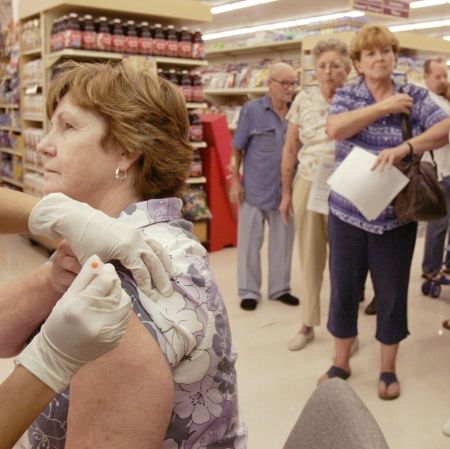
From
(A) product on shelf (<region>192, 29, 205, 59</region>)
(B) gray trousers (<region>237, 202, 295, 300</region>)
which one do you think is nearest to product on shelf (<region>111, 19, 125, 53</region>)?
(A) product on shelf (<region>192, 29, 205, 59</region>)

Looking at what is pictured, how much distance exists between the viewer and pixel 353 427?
92cm

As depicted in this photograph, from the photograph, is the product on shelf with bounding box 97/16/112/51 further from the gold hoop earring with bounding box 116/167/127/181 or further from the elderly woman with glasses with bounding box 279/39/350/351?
the gold hoop earring with bounding box 116/167/127/181

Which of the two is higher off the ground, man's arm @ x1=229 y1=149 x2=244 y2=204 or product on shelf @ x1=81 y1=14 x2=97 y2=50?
product on shelf @ x1=81 y1=14 x2=97 y2=50

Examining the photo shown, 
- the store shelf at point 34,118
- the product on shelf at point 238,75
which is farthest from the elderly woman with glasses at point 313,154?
the product on shelf at point 238,75

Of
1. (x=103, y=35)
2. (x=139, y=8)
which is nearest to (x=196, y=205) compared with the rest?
(x=103, y=35)

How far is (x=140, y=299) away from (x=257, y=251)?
324cm

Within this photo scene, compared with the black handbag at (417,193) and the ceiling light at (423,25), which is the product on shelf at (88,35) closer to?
the black handbag at (417,193)

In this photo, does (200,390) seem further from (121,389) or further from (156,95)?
(156,95)

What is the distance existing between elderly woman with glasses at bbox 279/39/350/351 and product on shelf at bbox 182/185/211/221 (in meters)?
Result: 1.92

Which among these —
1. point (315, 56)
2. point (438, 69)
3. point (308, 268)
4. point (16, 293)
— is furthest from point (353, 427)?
point (438, 69)

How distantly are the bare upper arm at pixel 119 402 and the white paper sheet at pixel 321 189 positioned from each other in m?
2.34

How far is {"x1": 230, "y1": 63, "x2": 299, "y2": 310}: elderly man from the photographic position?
404 centimetres

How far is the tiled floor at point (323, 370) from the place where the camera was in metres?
2.61

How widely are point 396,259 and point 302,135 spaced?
1.11 m
